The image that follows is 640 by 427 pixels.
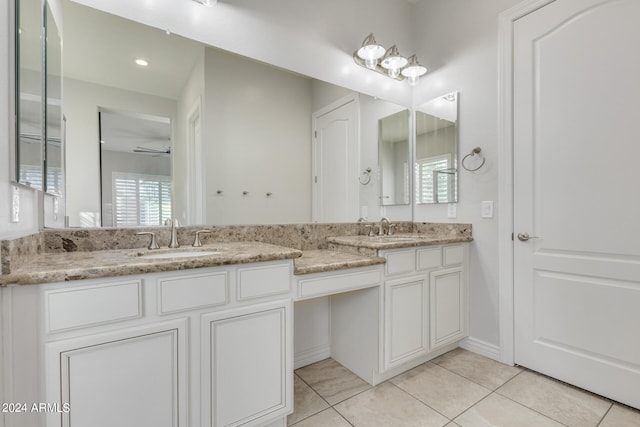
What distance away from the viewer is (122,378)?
3.32 ft

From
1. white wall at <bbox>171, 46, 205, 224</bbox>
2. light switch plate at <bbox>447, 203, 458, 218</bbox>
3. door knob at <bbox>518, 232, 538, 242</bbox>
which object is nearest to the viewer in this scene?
white wall at <bbox>171, 46, 205, 224</bbox>

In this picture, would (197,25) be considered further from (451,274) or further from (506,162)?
(451,274)

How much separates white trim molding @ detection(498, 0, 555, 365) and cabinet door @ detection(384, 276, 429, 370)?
59cm

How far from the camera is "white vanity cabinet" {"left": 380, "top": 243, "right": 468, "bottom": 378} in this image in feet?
5.83

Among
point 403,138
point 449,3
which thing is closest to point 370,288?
point 403,138

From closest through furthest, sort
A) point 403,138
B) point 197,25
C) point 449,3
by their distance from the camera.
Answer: point 197,25 < point 449,3 < point 403,138

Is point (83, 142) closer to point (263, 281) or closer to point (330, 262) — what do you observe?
point (263, 281)

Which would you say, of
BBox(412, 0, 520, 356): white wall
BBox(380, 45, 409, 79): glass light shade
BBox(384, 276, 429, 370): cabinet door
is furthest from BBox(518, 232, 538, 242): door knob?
BBox(380, 45, 409, 79): glass light shade

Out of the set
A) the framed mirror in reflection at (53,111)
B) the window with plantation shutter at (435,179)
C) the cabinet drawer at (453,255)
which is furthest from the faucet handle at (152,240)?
the window with plantation shutter at (435,179)

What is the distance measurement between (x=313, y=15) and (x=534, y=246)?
216cm

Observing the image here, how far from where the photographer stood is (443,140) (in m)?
2.42

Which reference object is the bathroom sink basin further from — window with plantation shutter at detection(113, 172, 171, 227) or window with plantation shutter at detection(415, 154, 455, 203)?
window with plantation shutter at detection(415, 154, 455, 203)

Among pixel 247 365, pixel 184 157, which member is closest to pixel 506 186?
pixel 247 365

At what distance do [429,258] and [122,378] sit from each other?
5.67ft
